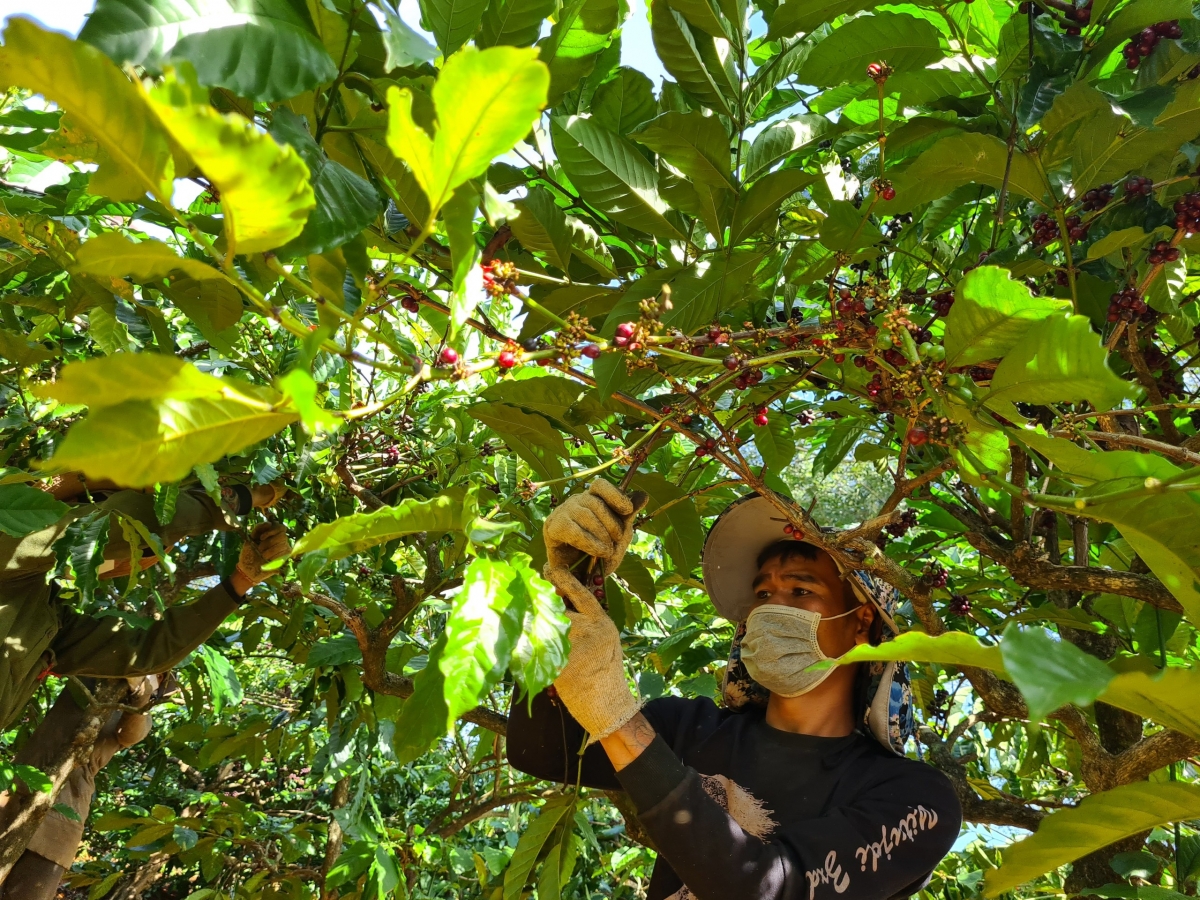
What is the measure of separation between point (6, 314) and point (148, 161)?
1814 mm

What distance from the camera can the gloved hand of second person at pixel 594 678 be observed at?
57.9 inches

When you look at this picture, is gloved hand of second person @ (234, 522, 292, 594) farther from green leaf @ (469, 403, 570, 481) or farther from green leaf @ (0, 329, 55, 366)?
green leaf @ (469, 403, 570, 481)

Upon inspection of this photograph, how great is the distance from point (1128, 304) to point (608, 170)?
739 millimetres

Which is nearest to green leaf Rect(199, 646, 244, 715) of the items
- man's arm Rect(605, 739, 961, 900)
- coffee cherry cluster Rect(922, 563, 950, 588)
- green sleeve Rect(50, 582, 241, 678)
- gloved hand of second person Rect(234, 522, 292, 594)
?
green sleeve Rect(50, 582, 241, 678)

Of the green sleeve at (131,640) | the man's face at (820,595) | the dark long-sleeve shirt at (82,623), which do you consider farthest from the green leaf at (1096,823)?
the green sleeve at (131,640)

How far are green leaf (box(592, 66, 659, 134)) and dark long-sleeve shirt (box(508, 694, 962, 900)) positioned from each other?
35.5 inches

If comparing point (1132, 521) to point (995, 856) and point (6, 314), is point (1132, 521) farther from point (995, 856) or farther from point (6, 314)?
point (995, 856)

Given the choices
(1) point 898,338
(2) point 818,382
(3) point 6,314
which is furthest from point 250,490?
(1) point 898,338

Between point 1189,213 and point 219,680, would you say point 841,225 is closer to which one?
point 1189,213

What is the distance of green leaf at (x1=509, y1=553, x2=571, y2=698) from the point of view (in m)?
0.71

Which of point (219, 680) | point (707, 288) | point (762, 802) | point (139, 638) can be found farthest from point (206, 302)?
point (219, 680)

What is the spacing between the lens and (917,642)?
2.12 ft

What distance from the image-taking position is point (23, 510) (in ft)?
4.73

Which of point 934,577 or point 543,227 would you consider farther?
point 934,577
